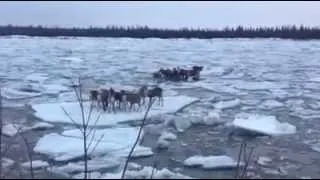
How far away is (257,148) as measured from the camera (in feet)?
22.6

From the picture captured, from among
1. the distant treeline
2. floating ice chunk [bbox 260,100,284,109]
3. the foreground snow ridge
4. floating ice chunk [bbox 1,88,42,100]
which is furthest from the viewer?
the distant treeline

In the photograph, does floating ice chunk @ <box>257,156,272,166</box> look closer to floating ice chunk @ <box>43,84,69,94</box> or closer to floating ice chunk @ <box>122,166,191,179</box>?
floating ice chunk @ <box>122,166,191,179</box>

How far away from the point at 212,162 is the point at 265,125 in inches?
80.7

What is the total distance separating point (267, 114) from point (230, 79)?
4633 mm

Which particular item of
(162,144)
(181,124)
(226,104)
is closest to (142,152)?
(162,144)

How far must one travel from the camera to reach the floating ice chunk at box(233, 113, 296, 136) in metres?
7.66

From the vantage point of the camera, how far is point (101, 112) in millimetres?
8719

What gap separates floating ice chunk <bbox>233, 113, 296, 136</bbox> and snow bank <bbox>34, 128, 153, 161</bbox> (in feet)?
4.72

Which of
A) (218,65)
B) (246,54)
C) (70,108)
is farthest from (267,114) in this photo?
(246,54)

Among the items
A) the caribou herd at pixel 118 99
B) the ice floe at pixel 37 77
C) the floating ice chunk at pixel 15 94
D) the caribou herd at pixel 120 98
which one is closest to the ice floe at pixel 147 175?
the caribou herd at pixel 120 98

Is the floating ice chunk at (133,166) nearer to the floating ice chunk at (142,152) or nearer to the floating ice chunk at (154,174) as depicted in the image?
the floating ice chunk at (154,174)

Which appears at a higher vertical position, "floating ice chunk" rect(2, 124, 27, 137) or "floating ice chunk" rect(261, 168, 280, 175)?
"floating ice chunk" rect(2, 124, 27, 137)

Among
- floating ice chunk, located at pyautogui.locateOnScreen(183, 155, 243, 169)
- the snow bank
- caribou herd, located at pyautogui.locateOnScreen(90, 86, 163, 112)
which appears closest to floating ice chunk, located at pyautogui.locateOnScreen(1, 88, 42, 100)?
caribou herd, located at pyautogui.locateOnScreen(90, 86, 163, 112)

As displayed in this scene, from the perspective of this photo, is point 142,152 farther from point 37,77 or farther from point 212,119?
point 37,77
